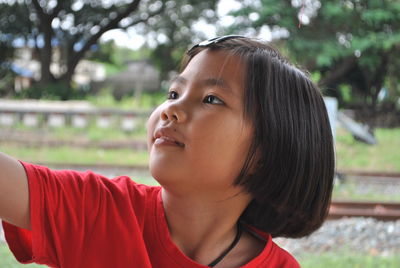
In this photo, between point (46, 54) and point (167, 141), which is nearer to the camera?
point (167, 141)

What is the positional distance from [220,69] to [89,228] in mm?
389

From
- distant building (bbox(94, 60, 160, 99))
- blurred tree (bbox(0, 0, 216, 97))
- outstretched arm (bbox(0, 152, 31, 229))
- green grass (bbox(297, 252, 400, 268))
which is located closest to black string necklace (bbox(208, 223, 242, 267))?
outstretched arm (bbox(0, 152, 31, 229))

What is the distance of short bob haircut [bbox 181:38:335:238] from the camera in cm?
94

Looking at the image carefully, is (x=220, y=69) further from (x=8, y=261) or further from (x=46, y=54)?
(x=46, y=54)

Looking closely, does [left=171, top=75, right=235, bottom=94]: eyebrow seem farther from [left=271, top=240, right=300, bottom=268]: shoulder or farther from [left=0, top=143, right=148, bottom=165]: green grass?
[left=0, top=143, right=148, bottom=165]: green grass

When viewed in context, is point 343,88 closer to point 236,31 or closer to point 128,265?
point 236,31

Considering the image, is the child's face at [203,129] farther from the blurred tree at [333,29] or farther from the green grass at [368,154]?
the green grass at [368,154]

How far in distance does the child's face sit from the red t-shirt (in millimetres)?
103

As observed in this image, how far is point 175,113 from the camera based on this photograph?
2.81 feet

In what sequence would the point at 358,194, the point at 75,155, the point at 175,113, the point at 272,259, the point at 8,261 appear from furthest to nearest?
the point at 75,155, the point at 358,194, the point at 8,261, the point at 272,259, the point at 175,113

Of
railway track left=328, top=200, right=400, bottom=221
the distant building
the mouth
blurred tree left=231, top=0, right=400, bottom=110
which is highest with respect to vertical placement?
the mouth

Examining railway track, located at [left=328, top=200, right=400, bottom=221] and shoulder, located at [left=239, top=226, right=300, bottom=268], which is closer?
shoulder, located at [left=239, top=226, right=300, bottom=268]

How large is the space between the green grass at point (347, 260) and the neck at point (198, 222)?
1.60 metres

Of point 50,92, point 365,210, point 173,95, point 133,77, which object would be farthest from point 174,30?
point 173,95
